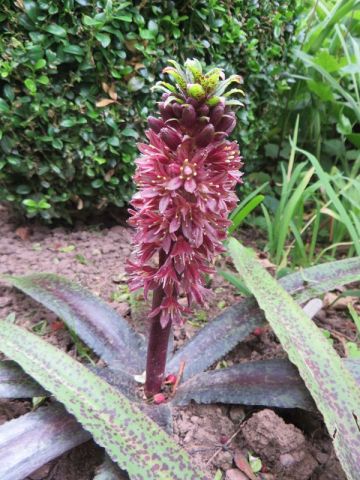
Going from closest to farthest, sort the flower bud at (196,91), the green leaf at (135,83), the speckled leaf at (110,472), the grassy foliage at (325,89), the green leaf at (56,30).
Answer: the flower bud at (196,91) → the speckled leaf at (110,472) → the green leaf at (56,30) → the green leaf at (135,83) → the grassy foliage at (325,89)

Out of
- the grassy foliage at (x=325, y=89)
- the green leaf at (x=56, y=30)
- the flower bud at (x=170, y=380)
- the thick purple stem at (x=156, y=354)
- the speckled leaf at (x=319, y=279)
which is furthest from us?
the grassy foliage at (x=325, y=89)

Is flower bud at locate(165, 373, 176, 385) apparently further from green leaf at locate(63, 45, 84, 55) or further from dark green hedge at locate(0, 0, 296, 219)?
green leaf at locate(63, 45, 84, 55)

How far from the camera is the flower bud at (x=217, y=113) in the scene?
1.25 metres

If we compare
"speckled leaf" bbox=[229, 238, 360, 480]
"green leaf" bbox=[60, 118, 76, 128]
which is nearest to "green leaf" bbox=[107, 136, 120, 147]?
"green leaf" bbox=[60, 118, 76, 128]

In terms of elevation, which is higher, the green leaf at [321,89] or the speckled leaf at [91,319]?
the green leaf at [321,89]

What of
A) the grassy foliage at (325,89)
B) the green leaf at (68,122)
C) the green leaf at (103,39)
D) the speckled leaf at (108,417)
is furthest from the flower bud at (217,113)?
the grassy foliage at (325,89)

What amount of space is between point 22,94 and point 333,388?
2.06 meters

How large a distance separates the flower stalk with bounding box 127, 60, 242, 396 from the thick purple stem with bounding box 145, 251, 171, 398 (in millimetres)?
174

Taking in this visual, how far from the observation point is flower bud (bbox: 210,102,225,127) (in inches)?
49.2

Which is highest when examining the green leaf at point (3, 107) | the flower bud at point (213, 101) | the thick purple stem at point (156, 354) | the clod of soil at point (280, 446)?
the green leaf at point (3, 107)

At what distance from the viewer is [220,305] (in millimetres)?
2455

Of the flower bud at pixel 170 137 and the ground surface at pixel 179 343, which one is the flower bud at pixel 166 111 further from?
the ground surface at pixel 179 343

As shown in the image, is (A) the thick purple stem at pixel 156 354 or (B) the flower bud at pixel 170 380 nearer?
(A) the thick purple stem at pixel 156 354

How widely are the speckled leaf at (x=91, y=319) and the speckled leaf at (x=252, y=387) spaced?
0.26m
